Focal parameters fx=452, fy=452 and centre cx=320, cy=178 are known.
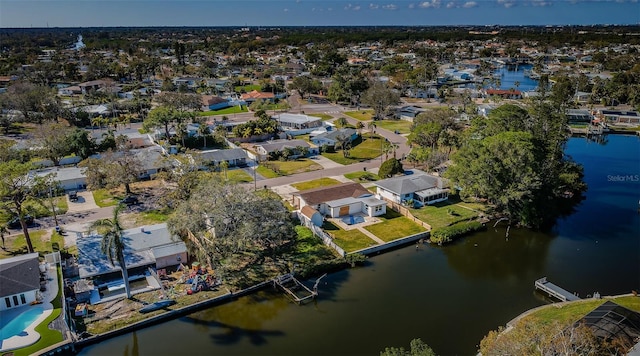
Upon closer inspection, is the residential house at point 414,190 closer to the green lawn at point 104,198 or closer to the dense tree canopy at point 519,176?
the dense tree canopy at point 519,176

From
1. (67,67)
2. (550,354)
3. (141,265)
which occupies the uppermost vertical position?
(67,67)

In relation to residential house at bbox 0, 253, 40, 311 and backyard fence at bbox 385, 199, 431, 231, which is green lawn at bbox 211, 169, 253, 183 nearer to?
backyard fence at bbox 385, 199, 431, 231

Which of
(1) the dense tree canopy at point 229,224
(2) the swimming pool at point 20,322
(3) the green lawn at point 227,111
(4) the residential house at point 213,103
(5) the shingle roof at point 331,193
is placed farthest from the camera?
(4) the residential house at point 213,103

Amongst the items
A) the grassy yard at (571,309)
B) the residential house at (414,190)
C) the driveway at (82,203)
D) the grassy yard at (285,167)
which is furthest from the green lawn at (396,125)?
the grassy yard at (571,309)

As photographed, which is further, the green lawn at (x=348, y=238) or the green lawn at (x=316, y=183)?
the green lawn at (x=316, y=183)

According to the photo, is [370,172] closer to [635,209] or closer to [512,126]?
[512,126]

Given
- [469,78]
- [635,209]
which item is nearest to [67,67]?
[469,78]
